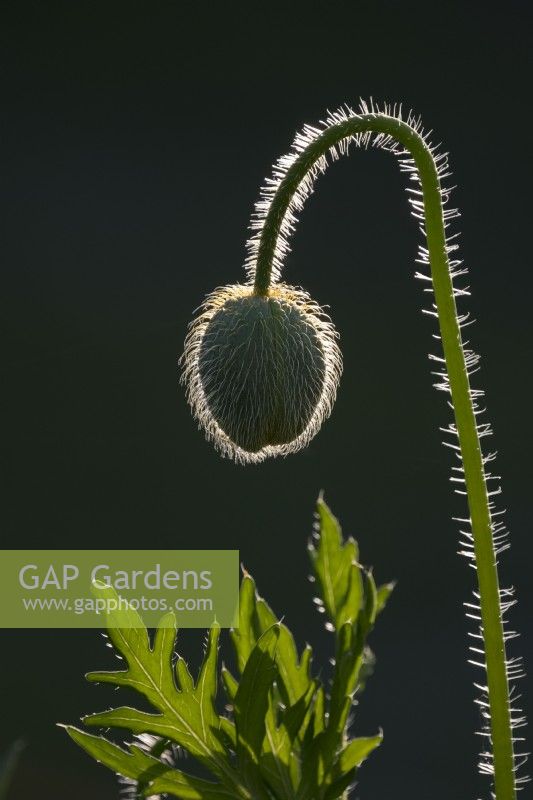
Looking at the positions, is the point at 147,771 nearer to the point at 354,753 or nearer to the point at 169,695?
the point at 169,695

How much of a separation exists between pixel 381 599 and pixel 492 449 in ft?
10.4

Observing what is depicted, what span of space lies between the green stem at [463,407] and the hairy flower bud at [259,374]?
150 mm

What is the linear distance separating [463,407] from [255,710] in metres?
0.31

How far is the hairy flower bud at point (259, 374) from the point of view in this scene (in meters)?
1.17

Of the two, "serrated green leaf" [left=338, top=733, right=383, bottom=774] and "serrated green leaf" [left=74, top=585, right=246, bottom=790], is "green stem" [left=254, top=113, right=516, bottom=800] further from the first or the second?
"serrated green leaf" [left=74, top=585, right=246, bottom=790]

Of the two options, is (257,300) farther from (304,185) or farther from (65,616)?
(65,616)

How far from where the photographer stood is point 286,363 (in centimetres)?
119

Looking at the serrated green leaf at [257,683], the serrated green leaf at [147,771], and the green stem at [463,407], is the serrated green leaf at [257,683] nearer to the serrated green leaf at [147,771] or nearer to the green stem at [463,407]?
the serrated green leaf at [147,771]

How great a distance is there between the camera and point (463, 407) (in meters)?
0.98

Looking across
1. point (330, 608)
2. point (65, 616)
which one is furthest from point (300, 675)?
point (65, 616)

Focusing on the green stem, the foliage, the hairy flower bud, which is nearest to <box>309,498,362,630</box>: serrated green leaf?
the foliage

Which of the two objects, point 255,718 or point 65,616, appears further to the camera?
point 65,616

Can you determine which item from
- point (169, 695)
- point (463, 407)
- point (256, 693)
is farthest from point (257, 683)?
point (463, 407)

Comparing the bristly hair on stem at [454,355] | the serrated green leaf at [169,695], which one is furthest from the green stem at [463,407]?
the serrated green leaf at [169,695]
